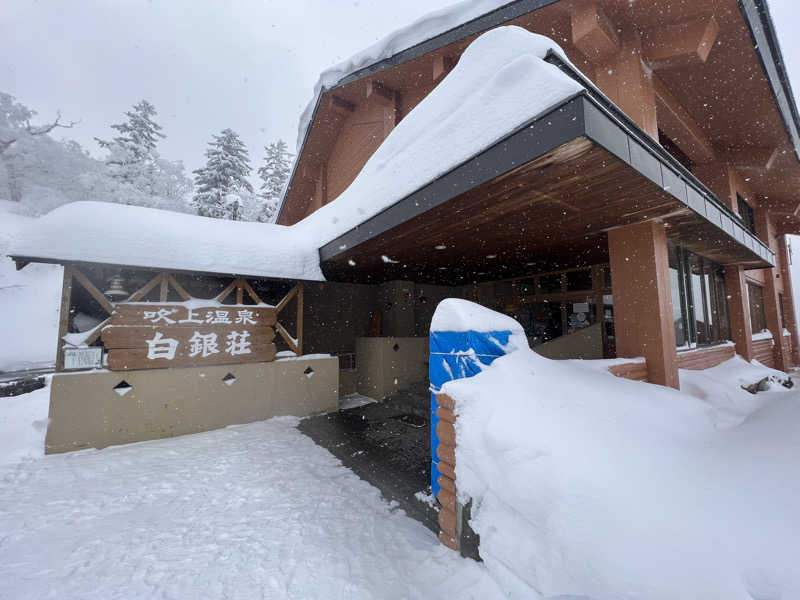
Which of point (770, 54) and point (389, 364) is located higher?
point (770, 54)

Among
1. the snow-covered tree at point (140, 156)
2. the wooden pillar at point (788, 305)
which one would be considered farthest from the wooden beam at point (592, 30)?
the snow-covered tree at point (140, 156)

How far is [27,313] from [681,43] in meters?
32.2

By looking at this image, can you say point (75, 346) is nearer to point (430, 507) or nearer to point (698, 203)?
point (430, 507)

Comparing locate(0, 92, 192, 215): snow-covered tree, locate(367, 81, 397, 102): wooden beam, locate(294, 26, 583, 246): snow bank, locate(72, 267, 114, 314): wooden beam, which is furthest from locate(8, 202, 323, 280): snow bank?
locate(0, 92, 192, 215): snow-covered tree

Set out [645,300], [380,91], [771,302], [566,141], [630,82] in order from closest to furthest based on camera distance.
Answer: [566,141]
[645,300]
[630,82]
[380,91]
[771,302]

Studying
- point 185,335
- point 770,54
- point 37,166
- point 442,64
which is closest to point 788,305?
point 770,54

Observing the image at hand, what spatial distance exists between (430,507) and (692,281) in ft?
21.0

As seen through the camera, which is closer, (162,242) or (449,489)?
(449,489)

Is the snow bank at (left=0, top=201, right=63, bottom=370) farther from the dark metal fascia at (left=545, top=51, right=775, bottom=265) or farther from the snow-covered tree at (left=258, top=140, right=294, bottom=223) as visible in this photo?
the dark metal fascia at (left=545, top=51, right=775, bottom=265)

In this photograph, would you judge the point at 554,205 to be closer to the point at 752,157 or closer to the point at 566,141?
the point at 566,141

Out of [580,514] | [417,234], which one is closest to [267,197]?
[417,234]

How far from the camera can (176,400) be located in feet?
18.7

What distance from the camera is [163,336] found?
226 inches

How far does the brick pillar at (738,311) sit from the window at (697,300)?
140 mm
